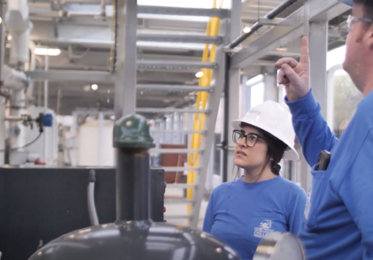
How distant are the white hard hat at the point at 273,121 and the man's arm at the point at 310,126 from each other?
0.46 m

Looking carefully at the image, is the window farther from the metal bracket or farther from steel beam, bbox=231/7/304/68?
the metal bracket

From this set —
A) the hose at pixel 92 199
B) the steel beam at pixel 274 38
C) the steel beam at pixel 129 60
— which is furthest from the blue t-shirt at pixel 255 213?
the steel beam at pixel 129 60

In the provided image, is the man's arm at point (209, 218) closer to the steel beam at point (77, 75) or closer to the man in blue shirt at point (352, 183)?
the man in blue shirt at point (352, 183)

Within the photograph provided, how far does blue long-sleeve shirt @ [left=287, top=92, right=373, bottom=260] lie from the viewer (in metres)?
0.71

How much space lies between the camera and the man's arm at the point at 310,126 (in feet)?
4.01

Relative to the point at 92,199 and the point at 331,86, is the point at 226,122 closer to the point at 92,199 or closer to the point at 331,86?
the point at 331,86

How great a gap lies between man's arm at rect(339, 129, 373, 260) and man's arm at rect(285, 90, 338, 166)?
488mm

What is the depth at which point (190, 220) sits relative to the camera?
159 inches

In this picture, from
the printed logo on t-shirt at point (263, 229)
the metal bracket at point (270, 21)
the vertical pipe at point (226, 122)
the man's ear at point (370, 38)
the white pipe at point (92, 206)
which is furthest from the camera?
the vertical pipe at point (226, 122)

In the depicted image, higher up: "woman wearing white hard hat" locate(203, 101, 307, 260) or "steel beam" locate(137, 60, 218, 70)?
"steel beam" locate(137, 60, 218, 70)

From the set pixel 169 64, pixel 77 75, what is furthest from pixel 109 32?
pixel 169 64

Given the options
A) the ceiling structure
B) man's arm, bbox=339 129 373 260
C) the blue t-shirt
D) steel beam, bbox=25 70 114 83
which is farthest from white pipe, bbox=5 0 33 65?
man's arm, bbox=339 129 373 260

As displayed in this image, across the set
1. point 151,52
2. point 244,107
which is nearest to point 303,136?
point 244,107

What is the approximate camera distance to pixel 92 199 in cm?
118
